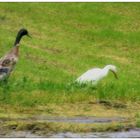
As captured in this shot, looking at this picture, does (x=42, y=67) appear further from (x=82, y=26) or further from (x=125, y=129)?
(x=125, y=129)

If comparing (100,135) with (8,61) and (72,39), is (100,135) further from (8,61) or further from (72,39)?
(72,39)

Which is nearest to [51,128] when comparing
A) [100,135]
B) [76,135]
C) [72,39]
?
[76,135]

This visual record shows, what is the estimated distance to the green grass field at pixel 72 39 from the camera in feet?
89.0

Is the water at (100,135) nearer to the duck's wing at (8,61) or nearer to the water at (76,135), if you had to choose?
the water at (76,135)

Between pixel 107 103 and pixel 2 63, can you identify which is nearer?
pixel 107 103

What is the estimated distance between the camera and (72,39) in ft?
119

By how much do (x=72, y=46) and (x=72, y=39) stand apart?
1.82 meters

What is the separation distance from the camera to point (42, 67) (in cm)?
2828

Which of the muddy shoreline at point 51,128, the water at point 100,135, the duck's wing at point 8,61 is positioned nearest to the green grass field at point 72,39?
the duck's wing at point 8,61

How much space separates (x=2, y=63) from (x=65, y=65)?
12.8 meters

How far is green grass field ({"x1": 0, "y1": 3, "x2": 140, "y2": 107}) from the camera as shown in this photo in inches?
1069

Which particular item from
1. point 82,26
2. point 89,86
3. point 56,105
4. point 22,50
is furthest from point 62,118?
point 82,26

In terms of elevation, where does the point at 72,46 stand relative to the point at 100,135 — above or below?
above

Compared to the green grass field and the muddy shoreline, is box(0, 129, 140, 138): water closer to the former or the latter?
the muddy shoreline
